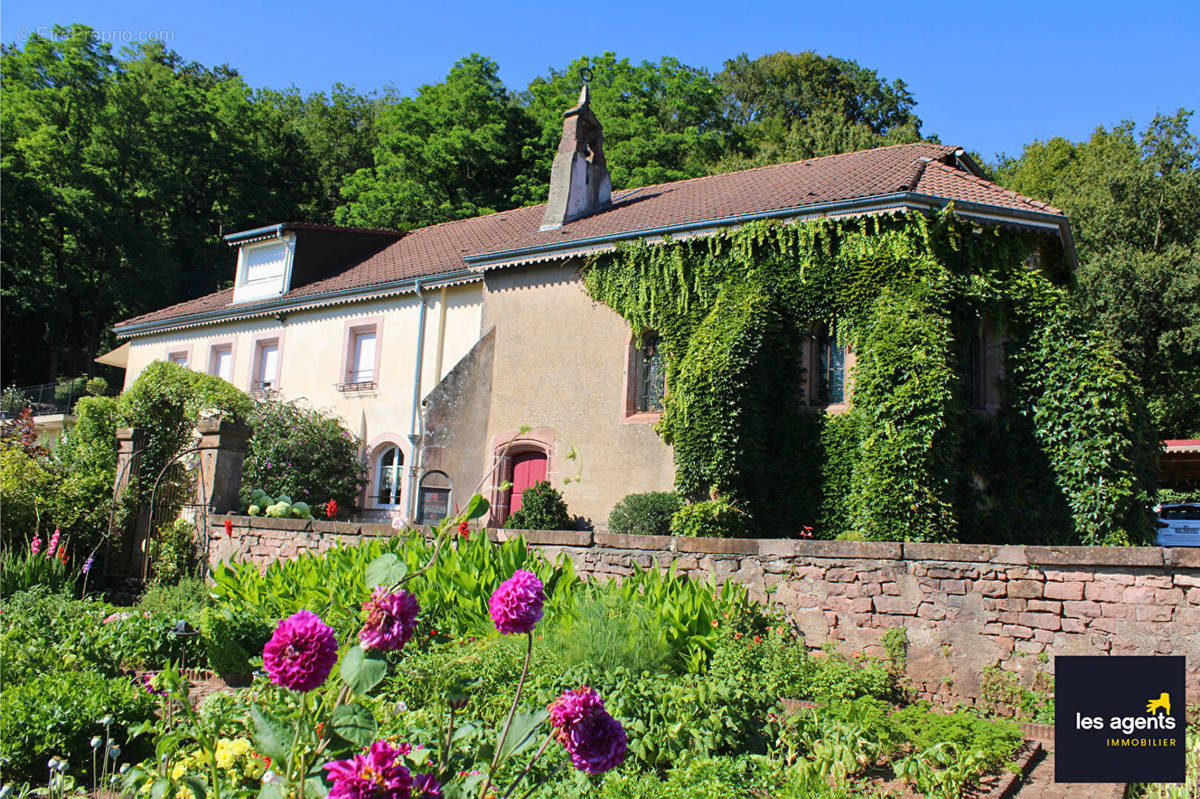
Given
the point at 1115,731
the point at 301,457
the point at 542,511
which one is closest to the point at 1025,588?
the point at 1115,731

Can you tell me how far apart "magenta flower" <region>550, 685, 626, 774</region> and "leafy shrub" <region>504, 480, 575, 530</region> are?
10.8 meters

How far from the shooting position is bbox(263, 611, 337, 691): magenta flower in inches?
86.2

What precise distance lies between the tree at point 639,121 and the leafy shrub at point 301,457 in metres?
13.2

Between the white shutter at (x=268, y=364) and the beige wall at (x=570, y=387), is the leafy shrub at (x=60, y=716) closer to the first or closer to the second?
the beige wall at (x=570, y=387)

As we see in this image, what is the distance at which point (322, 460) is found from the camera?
17.6 m

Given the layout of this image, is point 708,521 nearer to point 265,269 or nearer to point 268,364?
point 268,364

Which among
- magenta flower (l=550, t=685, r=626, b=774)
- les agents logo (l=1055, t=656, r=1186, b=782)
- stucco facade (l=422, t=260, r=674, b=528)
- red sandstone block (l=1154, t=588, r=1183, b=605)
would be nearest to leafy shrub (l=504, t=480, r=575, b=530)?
stucco facade (l=422, t=260, r=674, b=528)

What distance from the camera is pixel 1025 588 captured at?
6.64 meters

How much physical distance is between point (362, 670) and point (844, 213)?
12052 mm

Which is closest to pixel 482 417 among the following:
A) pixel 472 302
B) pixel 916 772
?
pixel 472 302

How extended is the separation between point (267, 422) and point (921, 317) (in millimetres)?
12318

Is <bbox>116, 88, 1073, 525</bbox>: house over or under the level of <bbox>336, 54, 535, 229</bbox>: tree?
under

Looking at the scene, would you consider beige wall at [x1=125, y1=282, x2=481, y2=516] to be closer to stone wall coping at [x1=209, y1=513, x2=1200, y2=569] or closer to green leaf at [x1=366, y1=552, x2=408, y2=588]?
stone wall coping at [x1=209, y1=513, x2=1200, y2=569]

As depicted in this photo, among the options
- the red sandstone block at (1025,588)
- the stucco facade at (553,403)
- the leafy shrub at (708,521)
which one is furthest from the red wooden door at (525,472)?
the red sandstone block at (1025,588)
